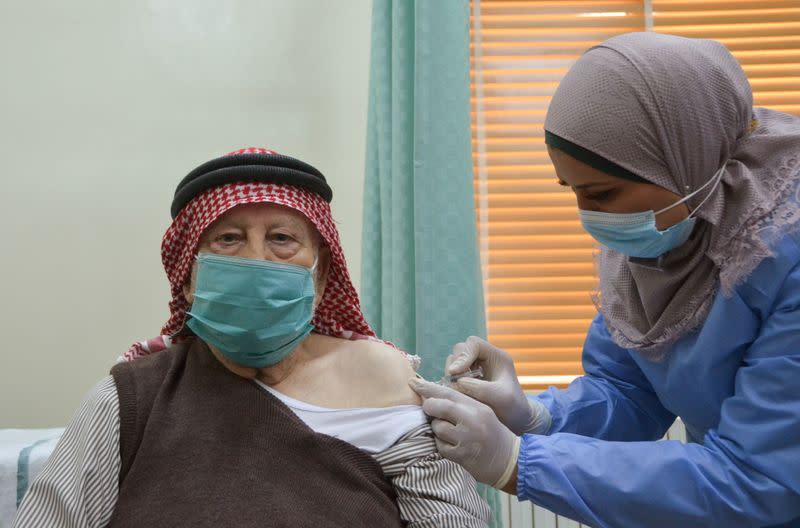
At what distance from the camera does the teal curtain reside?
2.25 metres

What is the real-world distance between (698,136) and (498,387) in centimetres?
76

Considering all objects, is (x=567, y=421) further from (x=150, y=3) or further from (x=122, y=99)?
(x=150, y=3)

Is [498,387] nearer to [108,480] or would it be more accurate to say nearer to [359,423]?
[359,423]

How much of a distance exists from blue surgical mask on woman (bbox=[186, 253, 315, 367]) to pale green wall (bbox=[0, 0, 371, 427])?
127 cm

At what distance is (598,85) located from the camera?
1.42 m

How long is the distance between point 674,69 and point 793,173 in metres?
0.32

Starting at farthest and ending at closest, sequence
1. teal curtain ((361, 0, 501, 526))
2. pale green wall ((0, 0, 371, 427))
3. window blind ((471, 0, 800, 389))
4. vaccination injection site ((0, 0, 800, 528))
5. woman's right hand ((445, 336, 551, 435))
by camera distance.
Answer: window blind ((471, 0, 800, 389)) → pale green wall ((0, 0, 371, 427)) → teal curtain ((361, 0, 501, 526)) → woman's right hand ((445, 336, 551, 435)) → vaccination injection site ((0, 0, 800, 528))

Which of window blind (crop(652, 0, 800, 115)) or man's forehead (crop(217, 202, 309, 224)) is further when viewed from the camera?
window blind (crop(652, 0, 800, 115))

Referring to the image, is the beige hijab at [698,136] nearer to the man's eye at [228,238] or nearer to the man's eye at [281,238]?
the man's eye at [281,238]

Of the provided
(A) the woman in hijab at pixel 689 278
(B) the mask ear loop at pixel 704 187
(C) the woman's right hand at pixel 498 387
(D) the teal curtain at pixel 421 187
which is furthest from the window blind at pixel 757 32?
(C) the woman's right hand at pixel 498 387

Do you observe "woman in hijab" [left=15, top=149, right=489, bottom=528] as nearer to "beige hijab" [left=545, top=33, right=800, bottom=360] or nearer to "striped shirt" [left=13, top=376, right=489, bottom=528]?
"striped shirt" [left=13, top=376, right=489, bottom=528]

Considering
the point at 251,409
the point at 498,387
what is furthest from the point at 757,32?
the point at 251,409

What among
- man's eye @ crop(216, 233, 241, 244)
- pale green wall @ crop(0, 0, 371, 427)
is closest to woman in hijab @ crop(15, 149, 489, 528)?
man's eye @ crop(216, 233, 241, 244)

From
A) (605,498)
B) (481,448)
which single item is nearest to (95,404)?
(481,448)
